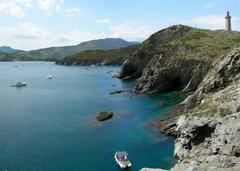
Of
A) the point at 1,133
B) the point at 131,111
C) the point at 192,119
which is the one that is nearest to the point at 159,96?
the point at 131,111

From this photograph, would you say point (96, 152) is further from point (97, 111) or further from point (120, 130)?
point (97, 111)

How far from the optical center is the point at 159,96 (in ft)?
453

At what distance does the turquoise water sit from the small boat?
1046mm

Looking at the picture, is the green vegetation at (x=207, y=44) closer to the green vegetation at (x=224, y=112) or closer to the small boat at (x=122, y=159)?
the small boat at (x=122, y=159)

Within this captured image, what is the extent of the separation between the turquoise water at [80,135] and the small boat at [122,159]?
1.05 meters

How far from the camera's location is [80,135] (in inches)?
3369

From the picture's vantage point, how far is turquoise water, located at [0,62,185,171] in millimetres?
67688

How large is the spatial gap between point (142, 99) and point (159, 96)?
24.3ft

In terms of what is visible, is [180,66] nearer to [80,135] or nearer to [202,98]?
[202,98]

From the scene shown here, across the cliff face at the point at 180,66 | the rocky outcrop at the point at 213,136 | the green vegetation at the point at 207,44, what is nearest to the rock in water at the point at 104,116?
the cliff face at the point at 180,66

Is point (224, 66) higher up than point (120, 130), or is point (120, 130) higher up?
point (224, 66)

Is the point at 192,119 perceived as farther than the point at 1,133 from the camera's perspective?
No

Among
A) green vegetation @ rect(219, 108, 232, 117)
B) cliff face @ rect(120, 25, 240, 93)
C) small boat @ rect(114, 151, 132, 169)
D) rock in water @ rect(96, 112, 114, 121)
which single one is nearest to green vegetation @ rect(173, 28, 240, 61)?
cliff face @ rect(120, 25, 240, 93)

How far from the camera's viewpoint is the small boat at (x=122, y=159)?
6375cm
